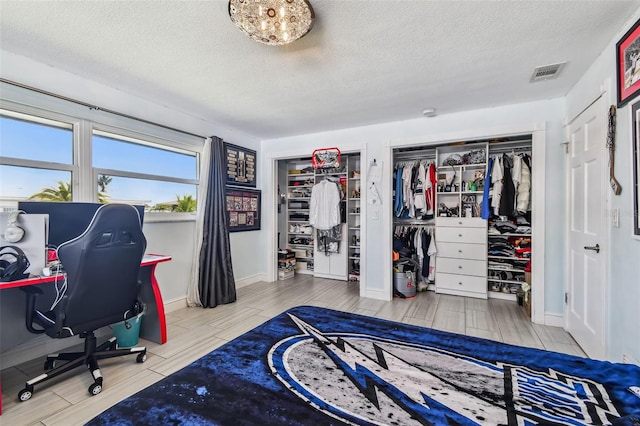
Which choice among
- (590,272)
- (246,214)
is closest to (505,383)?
(590,272)

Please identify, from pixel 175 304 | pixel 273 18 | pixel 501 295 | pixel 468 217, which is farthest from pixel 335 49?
pixel 501 295

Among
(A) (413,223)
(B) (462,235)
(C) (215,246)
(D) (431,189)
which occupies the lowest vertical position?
(C) (215,246)

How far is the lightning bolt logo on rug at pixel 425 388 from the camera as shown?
989mm

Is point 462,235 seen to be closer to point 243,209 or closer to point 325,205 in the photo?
point 325,205

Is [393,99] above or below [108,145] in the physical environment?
above

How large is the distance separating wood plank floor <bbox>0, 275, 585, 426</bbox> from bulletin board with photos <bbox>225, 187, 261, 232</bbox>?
0.97 meters

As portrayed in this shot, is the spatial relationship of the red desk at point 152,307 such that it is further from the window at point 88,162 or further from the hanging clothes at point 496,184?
the hanging clothes at point 496,184

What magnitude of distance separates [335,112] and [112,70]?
86.0 inches

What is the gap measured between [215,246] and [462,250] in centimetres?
337

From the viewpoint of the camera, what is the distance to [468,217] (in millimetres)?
3822

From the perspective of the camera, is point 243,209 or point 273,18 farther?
point 243,209

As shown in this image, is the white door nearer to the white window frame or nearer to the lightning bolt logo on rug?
the lightning bolt logo on rug

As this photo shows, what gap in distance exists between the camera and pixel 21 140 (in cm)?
215

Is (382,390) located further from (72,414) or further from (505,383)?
(72,414)
